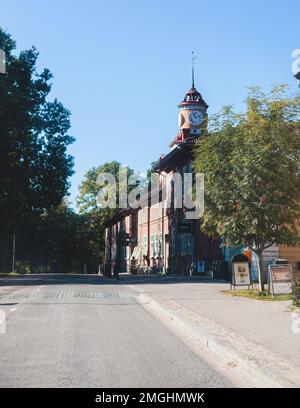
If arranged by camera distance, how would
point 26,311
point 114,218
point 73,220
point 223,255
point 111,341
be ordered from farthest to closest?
point 73,220 → point 114,218 → point 223,255 → point 26,311 → point 111,341

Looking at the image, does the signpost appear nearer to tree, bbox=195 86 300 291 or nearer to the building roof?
tree, bbox=195 86 300 291

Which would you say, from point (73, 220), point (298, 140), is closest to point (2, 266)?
point (73, 220)

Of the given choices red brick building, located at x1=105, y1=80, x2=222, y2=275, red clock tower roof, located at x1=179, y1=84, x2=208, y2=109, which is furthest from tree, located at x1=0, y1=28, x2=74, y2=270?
red clock tower roof, located at x1=179, y1=84, x2=208, y2=109

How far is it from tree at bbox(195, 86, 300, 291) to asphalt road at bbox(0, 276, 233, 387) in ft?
20.3

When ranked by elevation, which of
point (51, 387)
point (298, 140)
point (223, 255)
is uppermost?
point (298, 140)

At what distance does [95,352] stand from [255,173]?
11.7 meters

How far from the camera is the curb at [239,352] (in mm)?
7398

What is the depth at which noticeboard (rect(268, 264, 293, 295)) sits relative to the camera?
19.4 m

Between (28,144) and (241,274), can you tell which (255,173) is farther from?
(28,144)

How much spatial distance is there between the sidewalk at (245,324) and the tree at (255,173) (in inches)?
105

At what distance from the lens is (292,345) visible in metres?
9.83

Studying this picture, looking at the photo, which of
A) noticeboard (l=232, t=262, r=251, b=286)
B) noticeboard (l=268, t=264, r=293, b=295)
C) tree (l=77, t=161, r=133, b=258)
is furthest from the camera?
tree (l=77, t=161, r=133, b=258)

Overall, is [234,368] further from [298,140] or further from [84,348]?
[298,140]

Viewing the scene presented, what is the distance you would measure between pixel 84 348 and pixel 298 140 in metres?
13.6
